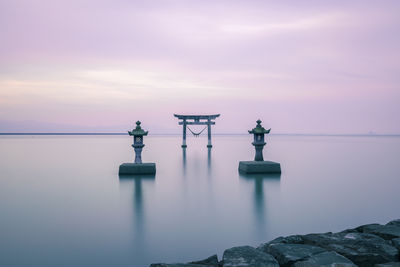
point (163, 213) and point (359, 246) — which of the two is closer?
point (359, 246)

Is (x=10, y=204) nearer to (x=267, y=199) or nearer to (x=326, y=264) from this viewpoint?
(x=267, y=199)

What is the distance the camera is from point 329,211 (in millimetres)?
7953

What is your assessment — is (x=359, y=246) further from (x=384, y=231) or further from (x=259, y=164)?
(x=259, y=164)

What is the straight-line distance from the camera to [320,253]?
12.1ft

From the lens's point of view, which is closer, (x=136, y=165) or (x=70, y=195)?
(x=70, y=195)

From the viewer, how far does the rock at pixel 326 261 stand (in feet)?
11.1

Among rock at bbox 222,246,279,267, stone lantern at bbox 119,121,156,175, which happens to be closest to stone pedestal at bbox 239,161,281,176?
stone lantern at bbox 119,121,156,175

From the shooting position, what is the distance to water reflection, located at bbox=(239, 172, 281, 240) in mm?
6972

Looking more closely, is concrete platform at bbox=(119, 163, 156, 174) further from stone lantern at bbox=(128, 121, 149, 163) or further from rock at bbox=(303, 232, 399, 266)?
rock at bbox=(303, 232, 399, 266)

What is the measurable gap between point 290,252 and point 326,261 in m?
0.44

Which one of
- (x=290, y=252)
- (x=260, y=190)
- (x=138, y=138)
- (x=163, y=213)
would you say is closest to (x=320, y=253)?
(x=290, y=252)

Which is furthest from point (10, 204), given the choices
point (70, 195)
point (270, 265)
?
point (270, 265)

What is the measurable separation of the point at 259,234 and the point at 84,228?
3587 millimetres

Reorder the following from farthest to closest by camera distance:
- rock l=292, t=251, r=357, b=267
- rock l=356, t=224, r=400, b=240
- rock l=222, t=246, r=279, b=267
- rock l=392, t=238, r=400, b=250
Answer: rock l=356, t=224, r=400, b=240 → rock l=392, t=238, r=400, b=250 → rock l=222, t=246, r=279, b=267 → rock l=292, t=251, r=357, b=267
